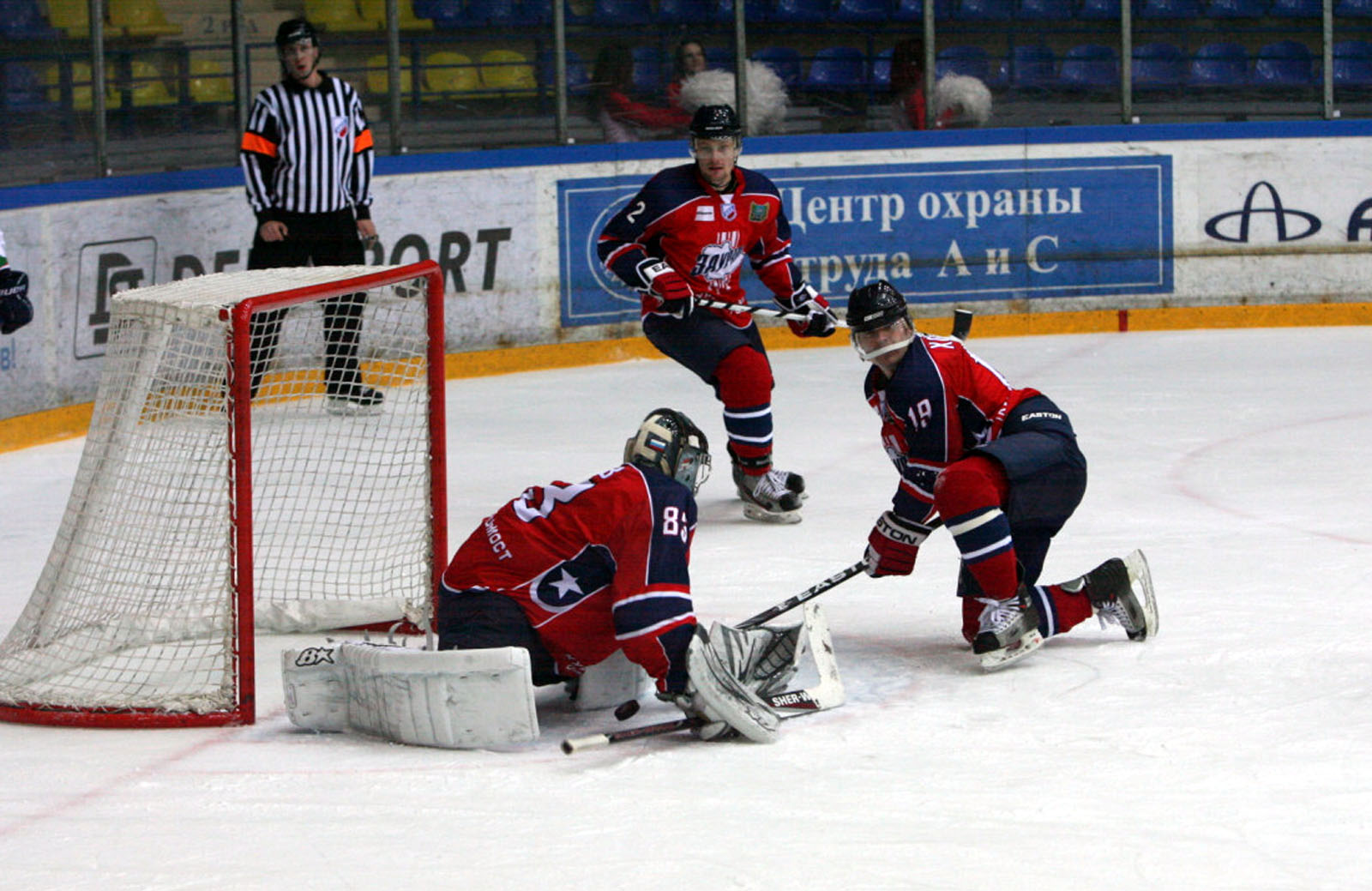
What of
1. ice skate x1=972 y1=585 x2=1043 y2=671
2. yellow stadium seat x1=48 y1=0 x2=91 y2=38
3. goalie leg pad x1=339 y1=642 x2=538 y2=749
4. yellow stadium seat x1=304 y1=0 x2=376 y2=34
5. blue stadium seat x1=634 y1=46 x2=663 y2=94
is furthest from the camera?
blue stadium seat x1=634 y1=46 x2=663 y2=94

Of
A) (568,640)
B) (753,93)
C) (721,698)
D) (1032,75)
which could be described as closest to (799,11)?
(753,93)

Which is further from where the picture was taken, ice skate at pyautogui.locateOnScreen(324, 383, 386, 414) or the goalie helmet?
ice skate at pyautogui.locateOnScreen(324, 383, 386, 414)

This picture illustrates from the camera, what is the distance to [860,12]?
26.8ft

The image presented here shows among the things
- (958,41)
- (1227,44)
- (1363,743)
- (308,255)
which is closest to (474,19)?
(308,255)

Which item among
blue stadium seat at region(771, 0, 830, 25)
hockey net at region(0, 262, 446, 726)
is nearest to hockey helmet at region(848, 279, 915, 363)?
hockey net at region(0, 262, 446, 726)

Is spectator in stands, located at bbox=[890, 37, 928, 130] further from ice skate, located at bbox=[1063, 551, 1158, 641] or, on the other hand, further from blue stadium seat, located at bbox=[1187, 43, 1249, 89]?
ice skate, located at bbox=[1063, 551, 1158, 641]

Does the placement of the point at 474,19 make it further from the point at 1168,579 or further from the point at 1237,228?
the point at 1168,579

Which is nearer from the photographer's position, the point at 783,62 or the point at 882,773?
the point at 882,773

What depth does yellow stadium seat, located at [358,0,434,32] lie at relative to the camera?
7.45m

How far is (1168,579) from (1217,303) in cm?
444

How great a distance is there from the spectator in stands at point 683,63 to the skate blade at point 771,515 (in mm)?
3410

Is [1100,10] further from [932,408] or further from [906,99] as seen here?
[932,408]

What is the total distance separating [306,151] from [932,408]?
3796mm

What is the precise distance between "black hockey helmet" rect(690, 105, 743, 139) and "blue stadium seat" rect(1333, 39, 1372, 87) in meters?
4.35
